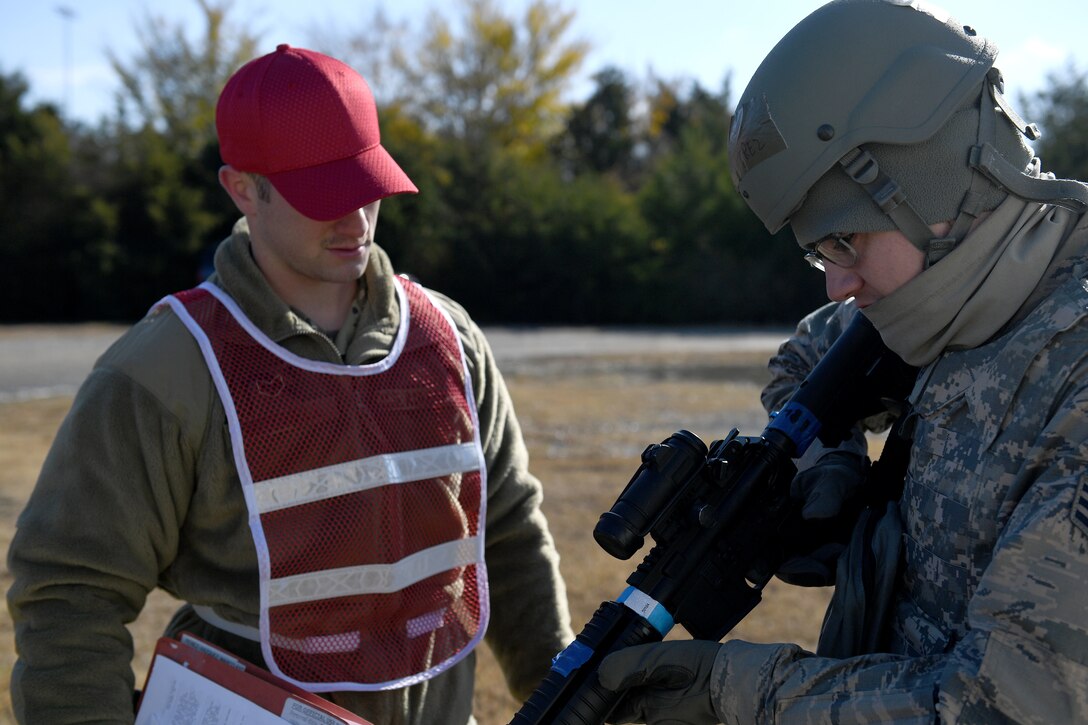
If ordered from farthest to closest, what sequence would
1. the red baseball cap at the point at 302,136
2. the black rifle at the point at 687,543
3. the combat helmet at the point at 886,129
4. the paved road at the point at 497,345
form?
the paved road at the point at 497,345, the red baseball cap at the point at 302,136, the black rifle at the point at 687,543, the combat helmet at the point at 886,129

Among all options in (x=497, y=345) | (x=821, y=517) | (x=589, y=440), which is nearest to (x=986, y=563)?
(x=821, y=517)

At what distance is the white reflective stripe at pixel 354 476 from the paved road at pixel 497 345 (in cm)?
1038

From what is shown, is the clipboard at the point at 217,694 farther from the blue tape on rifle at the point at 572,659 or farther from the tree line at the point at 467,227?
the tree line at the point at 467,227

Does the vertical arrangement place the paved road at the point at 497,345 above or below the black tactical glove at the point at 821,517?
below

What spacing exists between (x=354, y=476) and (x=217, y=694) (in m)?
0.54

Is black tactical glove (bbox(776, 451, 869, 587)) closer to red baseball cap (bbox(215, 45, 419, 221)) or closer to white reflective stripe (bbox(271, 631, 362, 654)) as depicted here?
white reflective stripe (bbox(271, 631, 362, 654))

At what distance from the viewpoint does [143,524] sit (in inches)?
89.4

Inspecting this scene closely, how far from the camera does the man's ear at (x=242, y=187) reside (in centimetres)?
257

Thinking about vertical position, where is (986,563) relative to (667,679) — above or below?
above

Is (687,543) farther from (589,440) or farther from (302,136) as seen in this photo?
(589,440)

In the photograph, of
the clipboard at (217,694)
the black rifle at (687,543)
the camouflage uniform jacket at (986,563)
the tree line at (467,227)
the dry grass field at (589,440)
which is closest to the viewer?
the camouflage uniform jacket at (986,563)

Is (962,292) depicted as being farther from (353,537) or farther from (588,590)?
(588,590)

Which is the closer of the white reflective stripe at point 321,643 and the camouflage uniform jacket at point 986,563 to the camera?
the camouflage uniform jacket at point 986,563

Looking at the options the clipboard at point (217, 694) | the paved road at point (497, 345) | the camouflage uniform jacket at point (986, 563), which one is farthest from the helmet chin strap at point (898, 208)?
the paved road at point (497, 345)
